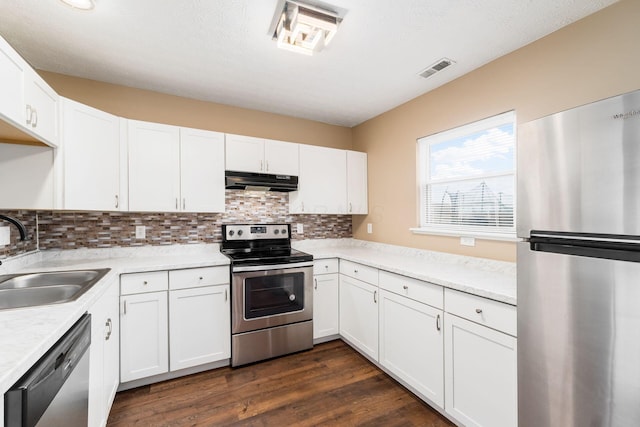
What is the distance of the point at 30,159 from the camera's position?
1827 mm

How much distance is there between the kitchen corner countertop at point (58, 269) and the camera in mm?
864

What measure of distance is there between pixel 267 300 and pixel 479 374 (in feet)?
5.59

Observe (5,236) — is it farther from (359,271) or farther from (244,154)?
(359,271)

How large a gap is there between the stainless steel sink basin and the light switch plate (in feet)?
0.93

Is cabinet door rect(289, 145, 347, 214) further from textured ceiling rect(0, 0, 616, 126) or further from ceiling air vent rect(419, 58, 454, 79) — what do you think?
ceiling air vent rect(419, 58, 454, 79)

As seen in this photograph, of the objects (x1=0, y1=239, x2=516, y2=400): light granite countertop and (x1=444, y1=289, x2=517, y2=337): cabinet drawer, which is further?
(x1=444, y1=289, x2=517, y2=337): cabinet drawer

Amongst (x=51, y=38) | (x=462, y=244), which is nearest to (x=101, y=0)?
(x=51, y=38)

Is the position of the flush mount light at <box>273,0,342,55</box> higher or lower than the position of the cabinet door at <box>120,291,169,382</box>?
higher

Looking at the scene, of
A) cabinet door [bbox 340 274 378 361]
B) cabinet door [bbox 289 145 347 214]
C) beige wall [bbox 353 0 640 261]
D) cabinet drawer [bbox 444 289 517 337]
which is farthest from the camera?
cabinet door [bbox 289 145 347 214]

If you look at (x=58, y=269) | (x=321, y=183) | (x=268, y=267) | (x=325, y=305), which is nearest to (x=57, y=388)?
(x=58, y=269)

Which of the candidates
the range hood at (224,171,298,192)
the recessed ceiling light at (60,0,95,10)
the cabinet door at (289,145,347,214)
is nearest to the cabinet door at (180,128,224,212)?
the range hood at (224,171,298,192)

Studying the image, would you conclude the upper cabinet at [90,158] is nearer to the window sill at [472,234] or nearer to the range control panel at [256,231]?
the range control panel at [256,231]

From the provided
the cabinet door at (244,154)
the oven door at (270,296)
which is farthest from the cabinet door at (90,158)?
the oven door at (270,296)

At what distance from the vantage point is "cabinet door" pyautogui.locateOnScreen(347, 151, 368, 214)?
3.49 meters
